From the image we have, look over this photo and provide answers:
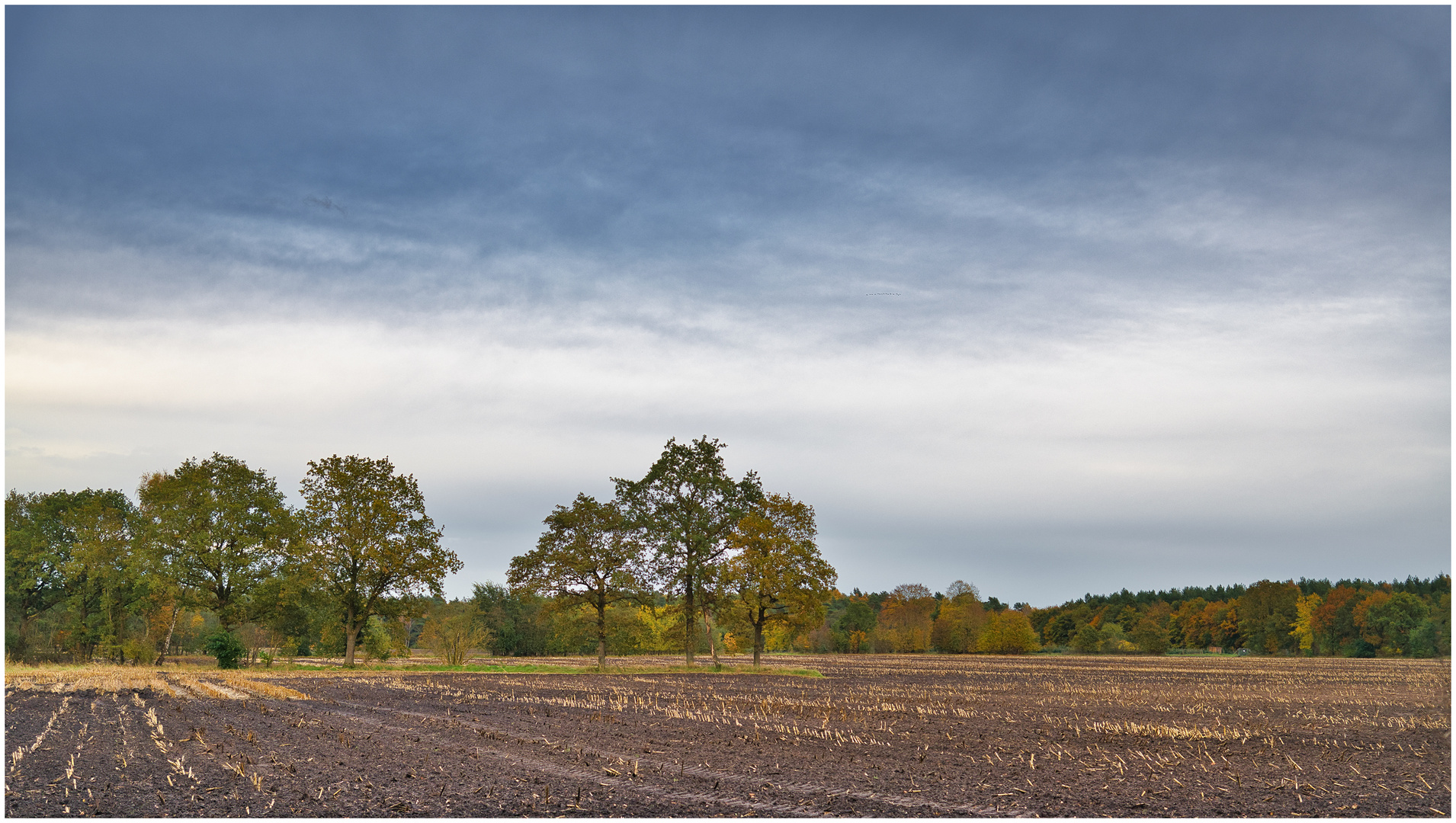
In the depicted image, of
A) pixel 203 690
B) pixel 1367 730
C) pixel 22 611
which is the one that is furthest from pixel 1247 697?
pixel 22 611

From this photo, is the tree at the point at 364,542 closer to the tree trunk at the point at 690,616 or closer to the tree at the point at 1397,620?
the tree trunk at the point at 690,616

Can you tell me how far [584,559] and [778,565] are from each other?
431 inches

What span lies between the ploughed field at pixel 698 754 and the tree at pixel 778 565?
1704 cm

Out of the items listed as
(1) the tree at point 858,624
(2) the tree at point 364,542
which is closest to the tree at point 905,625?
(1) the tree at point 858,624

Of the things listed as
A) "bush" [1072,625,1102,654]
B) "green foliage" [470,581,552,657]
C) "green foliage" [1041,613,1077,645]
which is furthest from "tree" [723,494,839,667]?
"green foliage" [1041,613,1077,645]

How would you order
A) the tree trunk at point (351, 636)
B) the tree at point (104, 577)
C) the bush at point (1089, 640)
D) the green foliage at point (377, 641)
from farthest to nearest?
the bush at point (1089, 640) → the green foliage at point (377, 641) → the tree at point (104, 577) → the tree trunk at point (351, 636)

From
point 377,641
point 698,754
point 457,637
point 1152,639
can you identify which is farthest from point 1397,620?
point 698,754

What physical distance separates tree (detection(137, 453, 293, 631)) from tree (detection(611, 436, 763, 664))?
66.5ft

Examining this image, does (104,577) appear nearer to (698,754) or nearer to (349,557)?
(349,557)

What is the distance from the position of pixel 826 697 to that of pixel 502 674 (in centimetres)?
2223

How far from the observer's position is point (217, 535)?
50688mm

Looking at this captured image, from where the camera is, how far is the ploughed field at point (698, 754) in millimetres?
11789

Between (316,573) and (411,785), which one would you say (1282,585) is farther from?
(411,785)

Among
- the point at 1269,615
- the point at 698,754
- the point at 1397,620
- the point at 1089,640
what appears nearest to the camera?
the point at 698,754
